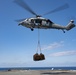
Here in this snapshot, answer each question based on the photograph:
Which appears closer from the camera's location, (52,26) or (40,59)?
(40,59)

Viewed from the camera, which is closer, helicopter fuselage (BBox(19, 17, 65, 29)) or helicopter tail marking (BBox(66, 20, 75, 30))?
helicopter fuselage (BBox(19, 17, 65, 29))

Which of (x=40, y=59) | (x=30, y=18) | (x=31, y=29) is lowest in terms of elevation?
(x=40, y=59)

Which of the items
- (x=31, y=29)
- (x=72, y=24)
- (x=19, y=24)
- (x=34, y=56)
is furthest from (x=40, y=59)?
(x=72, y=24)

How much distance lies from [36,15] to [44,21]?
178 centimetres

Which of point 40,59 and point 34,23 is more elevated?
point 34,23

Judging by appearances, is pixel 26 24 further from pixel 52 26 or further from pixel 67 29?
pixel 67 29

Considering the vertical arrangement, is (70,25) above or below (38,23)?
above

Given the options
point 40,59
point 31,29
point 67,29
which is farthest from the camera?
point 67,29

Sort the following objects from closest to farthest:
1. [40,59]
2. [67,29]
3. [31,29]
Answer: [40,59] → [31,29] → [67,29]

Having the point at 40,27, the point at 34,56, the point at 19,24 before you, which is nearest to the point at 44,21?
the point at 40,27

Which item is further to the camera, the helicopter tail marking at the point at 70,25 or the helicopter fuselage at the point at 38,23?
the helicopter tail marking at the point at 70,25

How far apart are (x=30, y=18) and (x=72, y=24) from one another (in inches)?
311

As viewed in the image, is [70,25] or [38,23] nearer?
[38,23]

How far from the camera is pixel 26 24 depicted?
130ft
